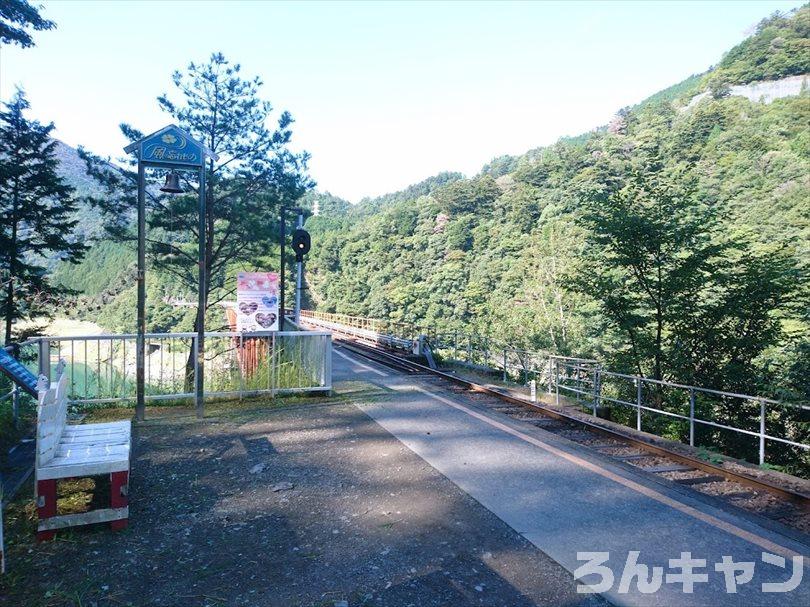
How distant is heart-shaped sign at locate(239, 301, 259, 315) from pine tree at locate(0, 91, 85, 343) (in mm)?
7409

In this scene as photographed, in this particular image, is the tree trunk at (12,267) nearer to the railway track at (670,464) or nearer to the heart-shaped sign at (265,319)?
the heart-shaped sign at (265,319)

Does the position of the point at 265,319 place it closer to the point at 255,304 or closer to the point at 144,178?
the point at 255,304

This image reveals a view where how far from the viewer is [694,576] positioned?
330 cm

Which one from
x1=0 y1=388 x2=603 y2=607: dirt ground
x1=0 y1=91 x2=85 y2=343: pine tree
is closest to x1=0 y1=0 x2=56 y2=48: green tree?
x1=0 y1=91 x2=85 y2=343: pine tree

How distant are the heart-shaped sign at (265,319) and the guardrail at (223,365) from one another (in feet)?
1.03

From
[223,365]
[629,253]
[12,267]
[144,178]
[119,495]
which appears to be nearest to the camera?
[119,495]

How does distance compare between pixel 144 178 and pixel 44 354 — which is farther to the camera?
pixel 144 178

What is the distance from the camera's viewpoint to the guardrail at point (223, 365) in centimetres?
773

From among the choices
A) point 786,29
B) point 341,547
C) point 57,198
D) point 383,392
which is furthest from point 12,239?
point 786,29

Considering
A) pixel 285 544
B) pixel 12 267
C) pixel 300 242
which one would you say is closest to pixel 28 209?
pixel 12 267

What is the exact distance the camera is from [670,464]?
6195 mm

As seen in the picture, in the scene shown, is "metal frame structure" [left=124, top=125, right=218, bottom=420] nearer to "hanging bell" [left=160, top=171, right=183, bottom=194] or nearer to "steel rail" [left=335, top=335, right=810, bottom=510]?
"hanging bell" [left=160, top=171, right=183, bottom=194]

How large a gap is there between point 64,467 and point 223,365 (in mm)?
5700

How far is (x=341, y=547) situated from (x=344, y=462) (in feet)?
6.32
